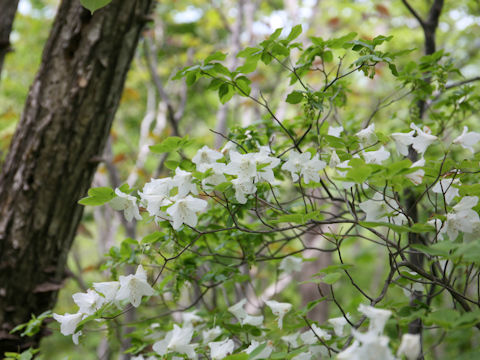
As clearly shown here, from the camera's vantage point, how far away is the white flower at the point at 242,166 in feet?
3.60

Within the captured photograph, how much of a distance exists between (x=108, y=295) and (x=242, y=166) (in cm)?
50

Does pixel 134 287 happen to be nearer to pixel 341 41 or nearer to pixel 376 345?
pixel 376 345

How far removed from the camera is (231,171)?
1.11 m

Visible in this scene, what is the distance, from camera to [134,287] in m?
1.13

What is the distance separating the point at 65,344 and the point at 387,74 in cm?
705

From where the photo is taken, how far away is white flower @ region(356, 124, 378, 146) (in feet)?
4.01

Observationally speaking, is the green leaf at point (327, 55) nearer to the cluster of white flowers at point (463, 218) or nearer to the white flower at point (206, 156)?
the white flower at point (206, 156)

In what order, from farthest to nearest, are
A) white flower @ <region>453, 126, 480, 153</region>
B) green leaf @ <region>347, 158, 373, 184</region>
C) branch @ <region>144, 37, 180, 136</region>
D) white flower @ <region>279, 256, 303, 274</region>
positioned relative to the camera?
branch @ <region>144, 37, 180, 136</region>
white flower @ <region>279, 256, 303, 274</region>
white flower @ <region>453, 126, 480, 153</region>
green leaf @ <region>347, 158, 373, 184</region>

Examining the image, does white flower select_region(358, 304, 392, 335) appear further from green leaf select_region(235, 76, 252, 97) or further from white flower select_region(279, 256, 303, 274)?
white flower select_region(279, 256, 303, 274)

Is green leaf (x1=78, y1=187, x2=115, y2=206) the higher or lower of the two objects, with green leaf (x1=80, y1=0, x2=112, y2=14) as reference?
lower

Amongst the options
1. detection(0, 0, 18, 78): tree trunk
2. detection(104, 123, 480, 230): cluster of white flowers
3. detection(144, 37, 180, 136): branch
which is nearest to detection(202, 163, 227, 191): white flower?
detection(104, 123, 480, 230): cluster of white flowers

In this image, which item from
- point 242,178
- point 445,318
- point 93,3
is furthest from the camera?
point 242,178

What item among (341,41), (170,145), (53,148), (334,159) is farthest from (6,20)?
(334,159)

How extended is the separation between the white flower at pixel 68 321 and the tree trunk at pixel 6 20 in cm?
126
